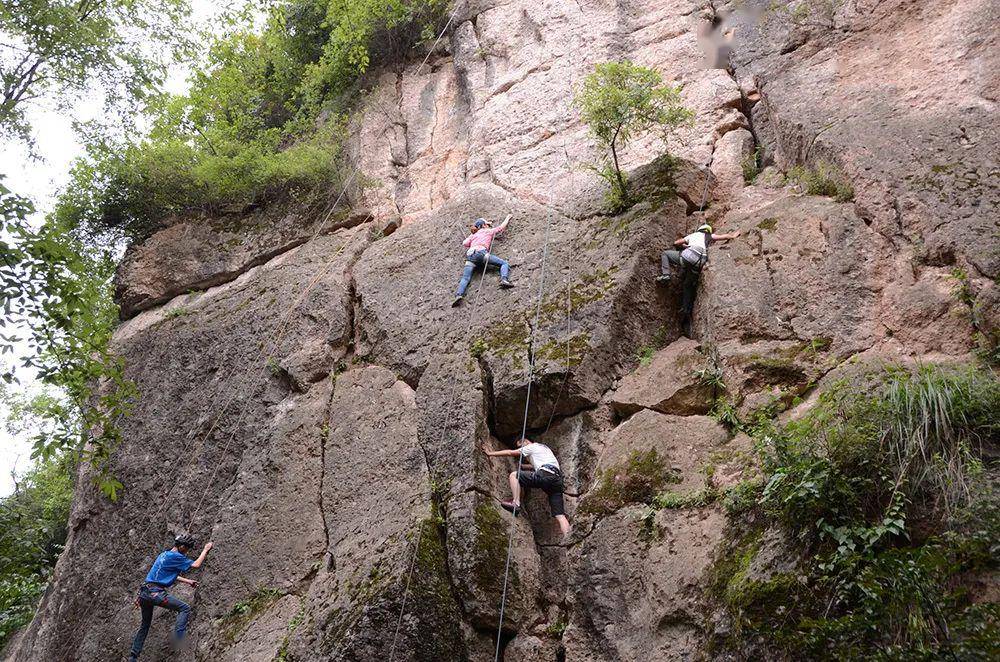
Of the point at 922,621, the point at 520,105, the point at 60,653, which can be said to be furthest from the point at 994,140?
the point at 60,653

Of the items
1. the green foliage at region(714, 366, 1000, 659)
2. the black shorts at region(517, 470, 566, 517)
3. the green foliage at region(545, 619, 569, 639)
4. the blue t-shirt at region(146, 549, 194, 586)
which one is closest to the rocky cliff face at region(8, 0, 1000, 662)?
the green foliage at region(545, 619, 569, 639)

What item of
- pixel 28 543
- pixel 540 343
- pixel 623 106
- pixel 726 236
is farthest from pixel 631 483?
pixel 28 543

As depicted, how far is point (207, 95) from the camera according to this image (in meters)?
17.4

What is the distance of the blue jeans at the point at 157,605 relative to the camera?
978 centimetres

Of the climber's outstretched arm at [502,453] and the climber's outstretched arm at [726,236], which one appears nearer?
the climber's outstretched arm at [502,453]

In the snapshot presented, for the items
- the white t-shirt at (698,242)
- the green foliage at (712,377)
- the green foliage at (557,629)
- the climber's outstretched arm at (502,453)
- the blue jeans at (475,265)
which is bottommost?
the green foliage at (557,629)

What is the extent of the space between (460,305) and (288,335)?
2.98m

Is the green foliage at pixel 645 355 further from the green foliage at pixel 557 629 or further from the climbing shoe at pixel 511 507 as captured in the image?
the green foliage at pixel 557 629

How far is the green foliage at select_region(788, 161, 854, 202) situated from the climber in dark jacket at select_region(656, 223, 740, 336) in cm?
110

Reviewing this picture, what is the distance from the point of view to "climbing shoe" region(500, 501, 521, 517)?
28.3 ft

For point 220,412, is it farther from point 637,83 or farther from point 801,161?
point 801,161

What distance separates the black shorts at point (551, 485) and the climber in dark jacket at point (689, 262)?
8.94ft

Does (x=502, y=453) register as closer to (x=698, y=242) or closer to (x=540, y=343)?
(x=540, y=343)

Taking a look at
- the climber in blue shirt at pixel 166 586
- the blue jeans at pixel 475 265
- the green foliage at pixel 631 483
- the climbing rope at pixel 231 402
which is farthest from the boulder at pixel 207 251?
the green foliage at pixel 631 483
